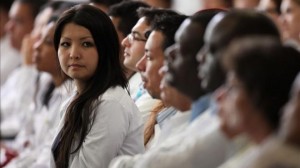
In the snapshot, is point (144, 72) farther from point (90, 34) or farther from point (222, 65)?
point (222, 65)

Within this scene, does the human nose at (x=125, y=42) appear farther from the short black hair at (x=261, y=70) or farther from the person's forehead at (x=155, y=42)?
the short black hair at (x=261, y=70)

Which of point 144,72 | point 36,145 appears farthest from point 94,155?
point 36,145

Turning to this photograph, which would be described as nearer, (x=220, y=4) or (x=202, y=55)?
(x=202, y=55)

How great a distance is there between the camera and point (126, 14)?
4.42 m

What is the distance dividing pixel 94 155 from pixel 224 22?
100cm

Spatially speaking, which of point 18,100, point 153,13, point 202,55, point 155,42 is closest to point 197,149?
point 202,55

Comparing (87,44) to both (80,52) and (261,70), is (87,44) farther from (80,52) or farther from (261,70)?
(261,70)

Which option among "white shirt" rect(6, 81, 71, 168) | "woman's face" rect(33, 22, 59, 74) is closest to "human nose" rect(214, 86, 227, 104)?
"white shirt" rect(6, 81, 71, 168)

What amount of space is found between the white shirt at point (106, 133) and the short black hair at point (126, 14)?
3.11 feet

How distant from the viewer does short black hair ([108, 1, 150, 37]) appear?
4.39 meters

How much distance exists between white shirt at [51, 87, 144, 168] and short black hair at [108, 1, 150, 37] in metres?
0.95

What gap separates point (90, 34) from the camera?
3525 millimetres

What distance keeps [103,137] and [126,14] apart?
111 centimetres

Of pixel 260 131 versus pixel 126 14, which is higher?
pixel 260 131
